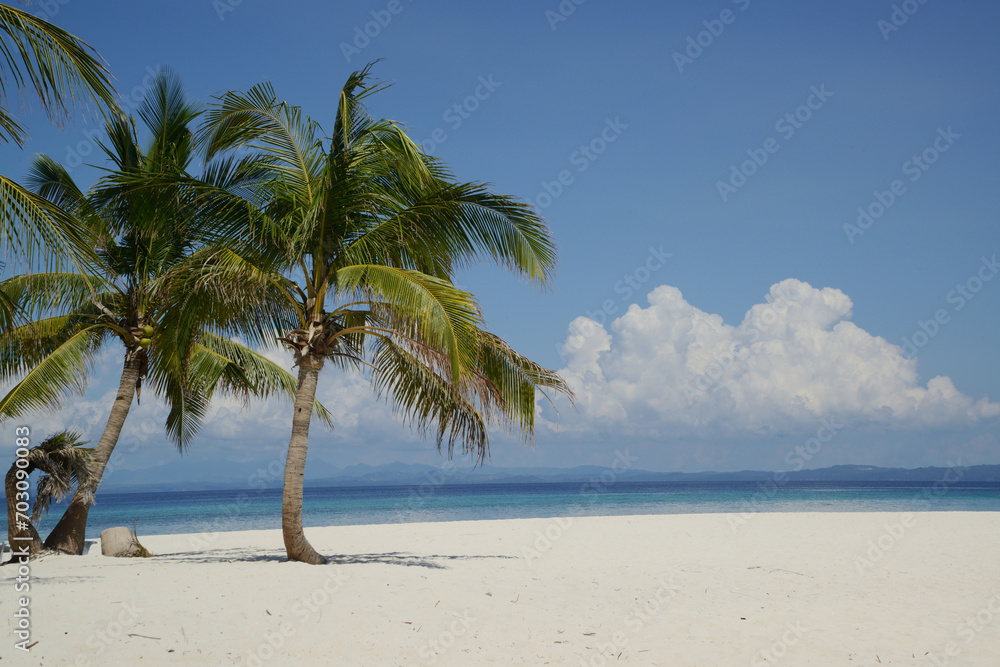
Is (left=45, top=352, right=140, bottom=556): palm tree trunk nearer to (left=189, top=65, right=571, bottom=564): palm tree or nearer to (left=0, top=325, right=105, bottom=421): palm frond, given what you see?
(left=0, top=325, right=105, bottom=421): palm frond

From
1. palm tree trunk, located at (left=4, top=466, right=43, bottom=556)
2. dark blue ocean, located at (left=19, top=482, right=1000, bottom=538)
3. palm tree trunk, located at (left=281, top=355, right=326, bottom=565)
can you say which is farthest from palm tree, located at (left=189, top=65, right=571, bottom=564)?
dark blue ocean, located at (left=19, top=482, right=1000, bottom=538)

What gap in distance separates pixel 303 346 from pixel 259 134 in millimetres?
2846

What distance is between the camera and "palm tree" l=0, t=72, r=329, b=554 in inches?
384

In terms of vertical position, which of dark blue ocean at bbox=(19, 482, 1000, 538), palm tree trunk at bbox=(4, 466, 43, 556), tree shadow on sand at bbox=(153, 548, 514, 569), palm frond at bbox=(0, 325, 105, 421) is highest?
palm frond at bbox=(0, 325, 105, 421)

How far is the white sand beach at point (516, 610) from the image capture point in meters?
4.88

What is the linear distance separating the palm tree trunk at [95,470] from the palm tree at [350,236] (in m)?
3.83

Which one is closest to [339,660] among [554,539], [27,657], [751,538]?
[27,657]

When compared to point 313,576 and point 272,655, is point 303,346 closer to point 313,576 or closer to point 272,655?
point 313,576

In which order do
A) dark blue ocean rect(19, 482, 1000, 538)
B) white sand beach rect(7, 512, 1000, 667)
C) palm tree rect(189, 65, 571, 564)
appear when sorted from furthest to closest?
dark blue ocean rect(19, 482, 1000, 538)
palm tree rect(189, 65, 571, 564)
white sand beach rect(7, 512, 1000, 667)

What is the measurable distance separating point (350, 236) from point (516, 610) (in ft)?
16.5

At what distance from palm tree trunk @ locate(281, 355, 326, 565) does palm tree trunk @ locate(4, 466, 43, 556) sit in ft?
9.44

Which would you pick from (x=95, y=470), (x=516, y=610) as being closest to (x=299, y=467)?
(x=516, y=610)

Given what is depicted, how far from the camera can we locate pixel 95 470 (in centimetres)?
1027

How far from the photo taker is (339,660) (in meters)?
4.66
